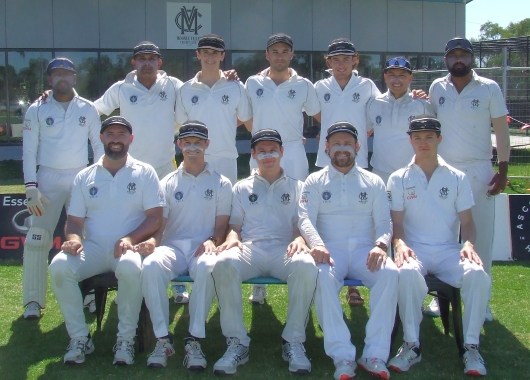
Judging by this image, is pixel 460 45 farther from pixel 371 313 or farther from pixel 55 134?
pixel 55 134

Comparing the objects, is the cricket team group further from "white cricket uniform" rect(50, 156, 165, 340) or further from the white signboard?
the white signboard

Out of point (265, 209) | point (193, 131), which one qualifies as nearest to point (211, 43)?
point (193, 131)

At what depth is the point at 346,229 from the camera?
459cm

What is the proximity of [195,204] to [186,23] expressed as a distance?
11.9 metres

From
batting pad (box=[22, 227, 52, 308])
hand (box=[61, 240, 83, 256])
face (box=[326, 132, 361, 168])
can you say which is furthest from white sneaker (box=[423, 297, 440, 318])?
batting pad (box=[22, 227, 52, 308])

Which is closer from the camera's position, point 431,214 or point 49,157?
point 431,214

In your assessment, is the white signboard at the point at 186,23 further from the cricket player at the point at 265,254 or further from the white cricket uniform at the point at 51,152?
the cricket player at the point at 265,254

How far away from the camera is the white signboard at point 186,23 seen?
51.3 feet

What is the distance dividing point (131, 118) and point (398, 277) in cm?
289

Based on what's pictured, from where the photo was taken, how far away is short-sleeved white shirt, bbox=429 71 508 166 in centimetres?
518

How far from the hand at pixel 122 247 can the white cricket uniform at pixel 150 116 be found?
4.45 feet

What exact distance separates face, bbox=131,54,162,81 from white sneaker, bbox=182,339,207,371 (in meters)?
2.59

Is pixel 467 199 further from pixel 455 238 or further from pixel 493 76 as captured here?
pixel 493 76

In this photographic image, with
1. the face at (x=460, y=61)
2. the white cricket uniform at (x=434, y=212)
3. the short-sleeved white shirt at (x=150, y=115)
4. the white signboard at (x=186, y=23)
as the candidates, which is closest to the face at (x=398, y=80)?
the face at (x=460, y=61)
